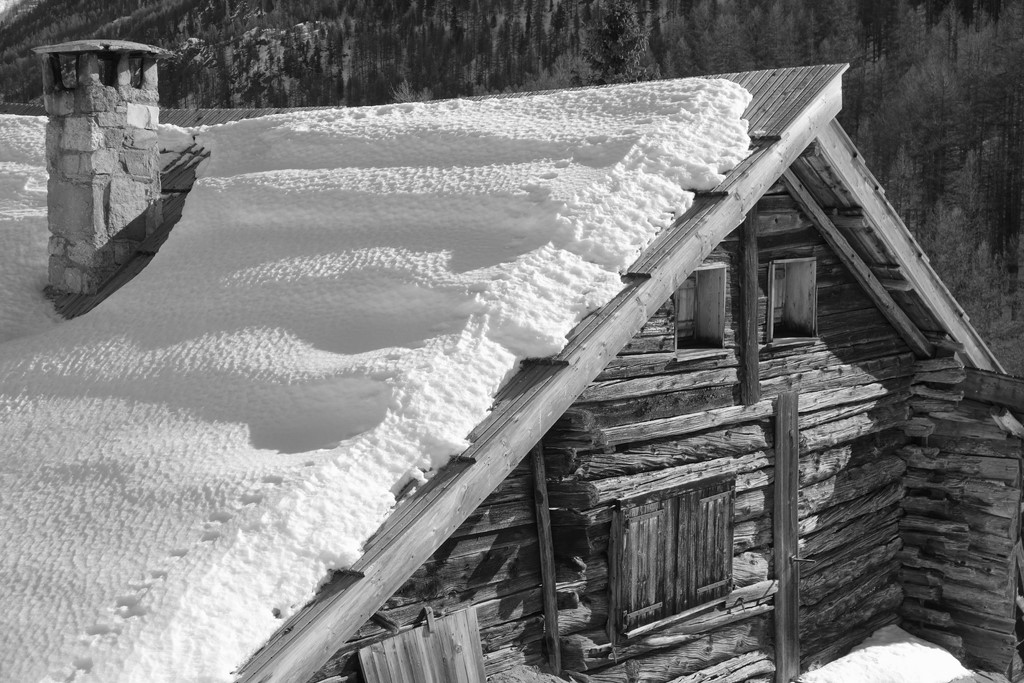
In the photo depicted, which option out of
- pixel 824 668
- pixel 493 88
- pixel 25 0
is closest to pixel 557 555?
pixel 824 668

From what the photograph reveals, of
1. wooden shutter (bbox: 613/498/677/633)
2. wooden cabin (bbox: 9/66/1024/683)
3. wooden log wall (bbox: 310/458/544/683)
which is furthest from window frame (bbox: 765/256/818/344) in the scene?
wooden log wall (bbox: 310/458/544/683)

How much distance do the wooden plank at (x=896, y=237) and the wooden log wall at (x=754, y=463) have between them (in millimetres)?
473

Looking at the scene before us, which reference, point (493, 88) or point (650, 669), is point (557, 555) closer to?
point (650, 669)

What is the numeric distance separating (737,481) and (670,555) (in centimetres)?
97

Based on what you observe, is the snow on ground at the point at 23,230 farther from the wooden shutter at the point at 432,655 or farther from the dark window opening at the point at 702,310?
the dark window opening at the point at 702,310

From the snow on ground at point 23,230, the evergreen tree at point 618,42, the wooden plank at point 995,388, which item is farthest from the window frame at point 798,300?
the evergreen tree at point 618,42

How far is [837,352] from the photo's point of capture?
7633 millimetres

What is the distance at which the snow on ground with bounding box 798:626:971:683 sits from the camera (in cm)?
738

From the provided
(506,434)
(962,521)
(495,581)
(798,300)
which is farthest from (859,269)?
(506,434)

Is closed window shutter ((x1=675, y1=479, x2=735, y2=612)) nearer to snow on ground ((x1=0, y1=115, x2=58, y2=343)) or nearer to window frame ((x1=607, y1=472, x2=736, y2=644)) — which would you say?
window frame ((x1=607, y1=472, x2=736, y2=644))

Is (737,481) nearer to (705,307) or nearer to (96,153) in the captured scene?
(705,307)

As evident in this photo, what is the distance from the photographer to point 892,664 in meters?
7.66

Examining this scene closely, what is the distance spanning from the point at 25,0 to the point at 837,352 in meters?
115

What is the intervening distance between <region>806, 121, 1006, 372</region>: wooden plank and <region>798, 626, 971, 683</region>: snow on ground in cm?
244
